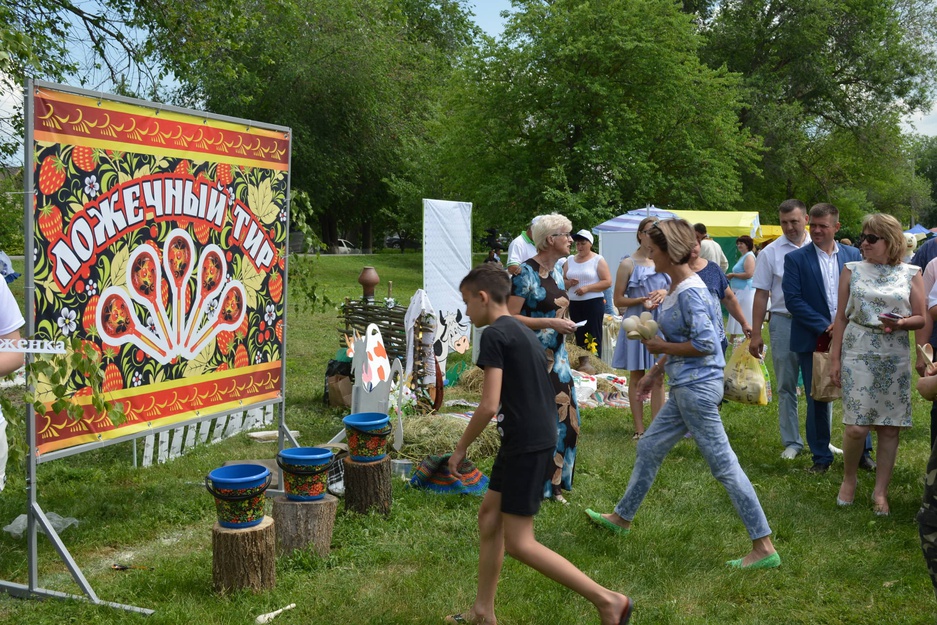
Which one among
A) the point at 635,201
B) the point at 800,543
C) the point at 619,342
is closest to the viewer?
the point at 800,543

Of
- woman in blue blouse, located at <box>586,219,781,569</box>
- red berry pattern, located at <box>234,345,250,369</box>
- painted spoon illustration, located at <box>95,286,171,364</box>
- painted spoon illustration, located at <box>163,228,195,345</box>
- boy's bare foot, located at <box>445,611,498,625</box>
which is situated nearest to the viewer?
boy's bare foot, located at <box>445,611,498,625</box>

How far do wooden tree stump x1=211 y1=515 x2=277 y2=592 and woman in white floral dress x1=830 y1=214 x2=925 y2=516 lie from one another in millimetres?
3645

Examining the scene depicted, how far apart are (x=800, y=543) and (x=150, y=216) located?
13.5 feet

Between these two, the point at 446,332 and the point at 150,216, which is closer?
the point at 150,216

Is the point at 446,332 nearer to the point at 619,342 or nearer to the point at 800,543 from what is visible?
the point at 619,342

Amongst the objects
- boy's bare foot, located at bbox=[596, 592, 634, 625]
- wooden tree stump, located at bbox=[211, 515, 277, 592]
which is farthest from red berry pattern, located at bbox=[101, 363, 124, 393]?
boy's bare foot, located at bbox=[596, 592, 634, 625]

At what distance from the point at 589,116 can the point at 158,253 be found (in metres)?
21.4

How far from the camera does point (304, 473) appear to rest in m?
4.50

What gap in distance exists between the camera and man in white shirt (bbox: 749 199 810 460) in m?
6.28

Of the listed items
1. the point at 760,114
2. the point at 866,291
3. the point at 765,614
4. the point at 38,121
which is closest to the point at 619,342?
the point at 866,291

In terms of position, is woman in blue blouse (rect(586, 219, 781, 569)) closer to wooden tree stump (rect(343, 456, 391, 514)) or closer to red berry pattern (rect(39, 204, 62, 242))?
wooden tree stump (rect(343, 456, 391, 514))

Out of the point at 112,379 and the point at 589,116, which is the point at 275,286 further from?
the point at 589,116

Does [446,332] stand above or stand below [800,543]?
above

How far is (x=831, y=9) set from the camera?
1286 inches
